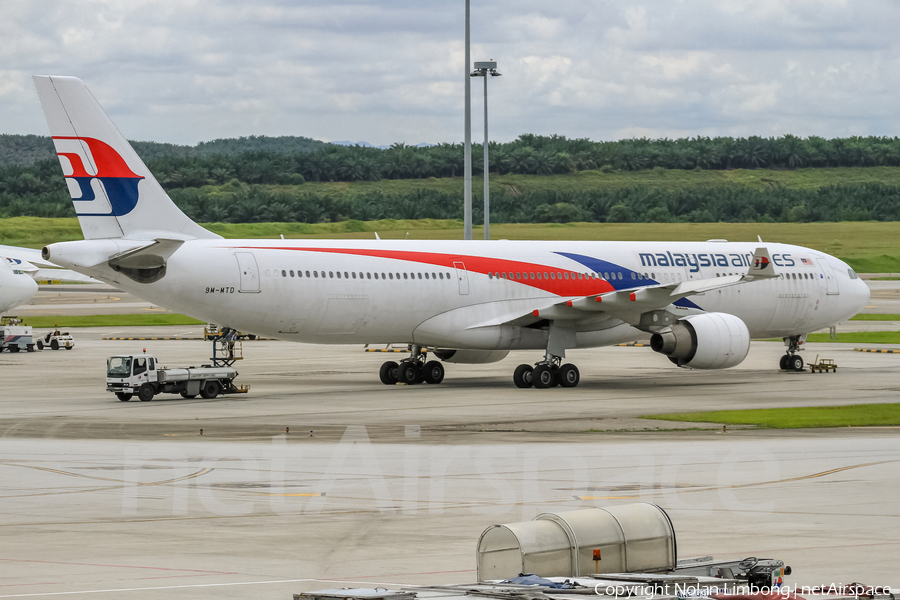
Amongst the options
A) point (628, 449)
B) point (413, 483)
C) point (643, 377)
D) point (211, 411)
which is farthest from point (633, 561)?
point (643, 377)

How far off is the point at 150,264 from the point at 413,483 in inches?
607

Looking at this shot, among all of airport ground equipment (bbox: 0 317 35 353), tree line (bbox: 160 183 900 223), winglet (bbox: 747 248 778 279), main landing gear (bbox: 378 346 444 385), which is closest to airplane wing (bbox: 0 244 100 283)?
airport ground equipment (bbox: 0 317 35 353)

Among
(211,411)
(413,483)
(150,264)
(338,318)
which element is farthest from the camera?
(338,318)

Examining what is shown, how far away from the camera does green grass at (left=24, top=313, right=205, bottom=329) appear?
70.6 m

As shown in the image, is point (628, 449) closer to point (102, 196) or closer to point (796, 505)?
point (796, 505)

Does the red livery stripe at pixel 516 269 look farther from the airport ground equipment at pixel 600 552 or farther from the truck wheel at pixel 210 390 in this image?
the airport ground equipment at pixel 600 552

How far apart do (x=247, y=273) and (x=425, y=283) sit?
544 centimetres

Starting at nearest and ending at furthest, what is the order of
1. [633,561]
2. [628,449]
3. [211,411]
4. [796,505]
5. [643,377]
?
Answer: 1. [633,561]
2. [796,505]
3. [628,449]
4. [211,411]
5. [643,377]

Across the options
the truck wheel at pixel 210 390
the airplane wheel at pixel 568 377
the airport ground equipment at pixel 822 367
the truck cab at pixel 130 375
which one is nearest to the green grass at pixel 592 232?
the airport ground equipment at pixel 822 367

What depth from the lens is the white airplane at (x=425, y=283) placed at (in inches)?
1288

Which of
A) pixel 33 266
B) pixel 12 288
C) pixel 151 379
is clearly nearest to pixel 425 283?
pixel 151 379

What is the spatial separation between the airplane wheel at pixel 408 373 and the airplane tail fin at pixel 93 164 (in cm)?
912

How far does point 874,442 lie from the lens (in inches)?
944

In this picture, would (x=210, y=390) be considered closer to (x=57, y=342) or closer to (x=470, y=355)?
(x=470, y=355)
